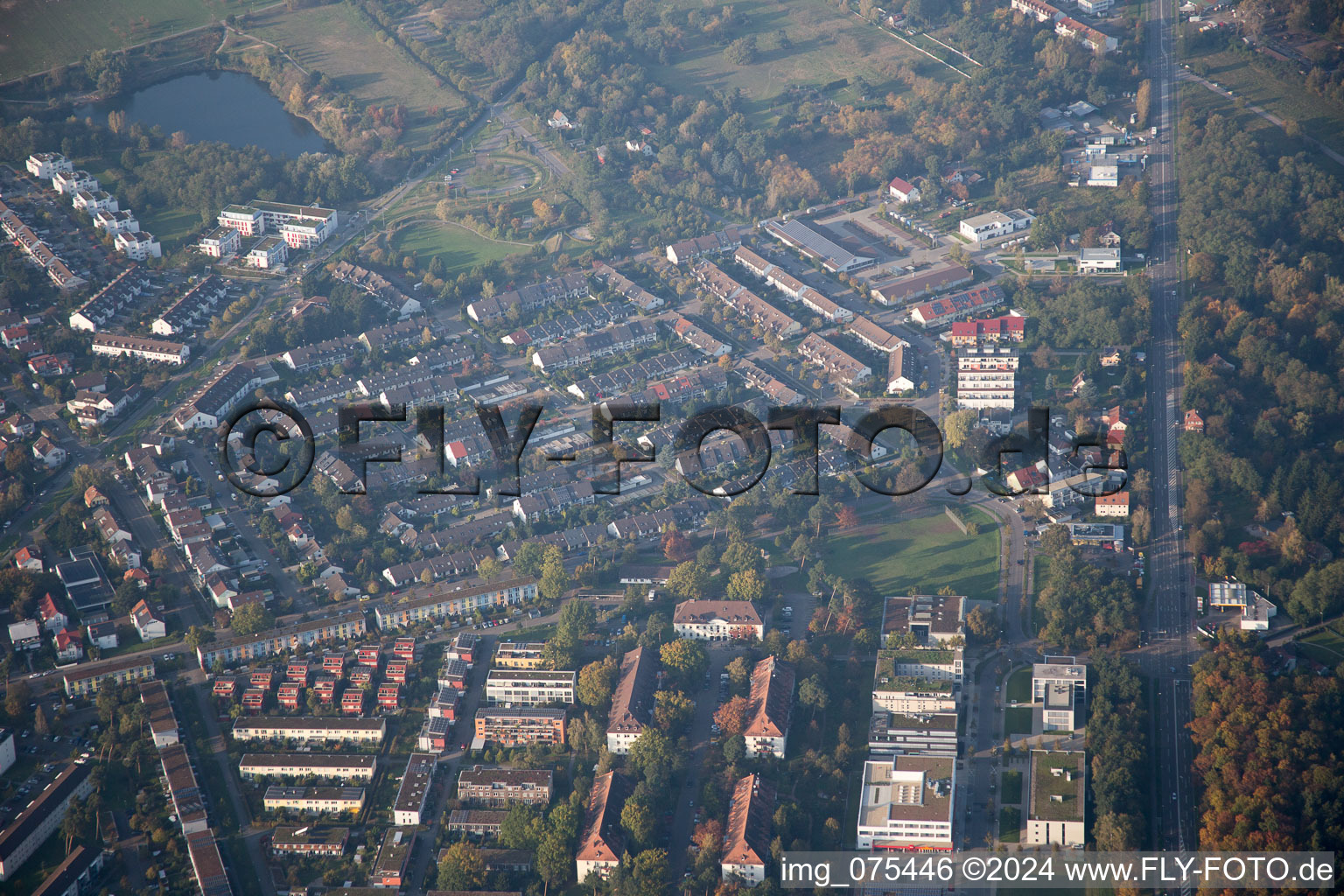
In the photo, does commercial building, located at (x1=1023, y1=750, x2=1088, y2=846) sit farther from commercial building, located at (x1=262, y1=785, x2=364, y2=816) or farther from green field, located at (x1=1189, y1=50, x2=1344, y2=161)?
green field, located at (x1=1189, y1=50, x2=1344, y2=161)

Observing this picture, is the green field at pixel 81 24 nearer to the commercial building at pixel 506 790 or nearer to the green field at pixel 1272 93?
the green field at pixel 1272 93

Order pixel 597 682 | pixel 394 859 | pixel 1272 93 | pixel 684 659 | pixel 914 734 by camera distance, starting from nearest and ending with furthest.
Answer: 1. pixel 394 859
2. pixel 914 734
3. pixel 597 682
4. pixel 684 659
5. pixel 1272 93

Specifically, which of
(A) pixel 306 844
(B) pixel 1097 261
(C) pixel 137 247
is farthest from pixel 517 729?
(B) pixel 1097 261

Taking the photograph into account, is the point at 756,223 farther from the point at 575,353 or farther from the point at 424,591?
the point at 424,591

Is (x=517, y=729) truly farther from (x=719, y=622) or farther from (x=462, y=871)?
(x=719, y=622)

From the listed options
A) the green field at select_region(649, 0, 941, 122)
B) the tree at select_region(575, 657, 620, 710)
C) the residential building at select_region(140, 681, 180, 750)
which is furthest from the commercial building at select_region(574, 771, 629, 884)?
the green field at select_region(649, 0, 941, 122)

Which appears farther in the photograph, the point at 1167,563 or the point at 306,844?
the point at 1167,563
